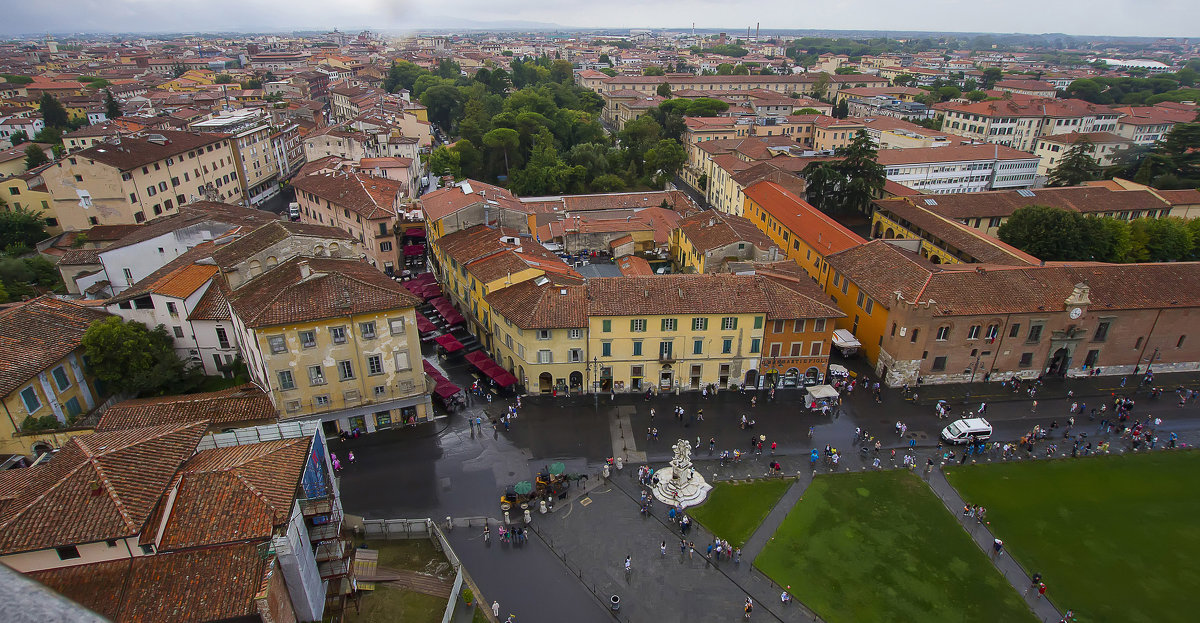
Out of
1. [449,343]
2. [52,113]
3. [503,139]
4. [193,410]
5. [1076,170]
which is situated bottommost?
[449,343]

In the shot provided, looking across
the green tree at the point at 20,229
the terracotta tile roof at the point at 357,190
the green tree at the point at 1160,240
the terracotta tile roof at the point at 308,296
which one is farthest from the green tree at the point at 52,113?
the green tree at the point at 1160,240

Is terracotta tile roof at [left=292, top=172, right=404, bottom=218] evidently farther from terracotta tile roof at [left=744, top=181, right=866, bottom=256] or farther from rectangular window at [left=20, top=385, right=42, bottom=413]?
terracotta tile roof at [left=744, top=181, right=866, bottom=256]

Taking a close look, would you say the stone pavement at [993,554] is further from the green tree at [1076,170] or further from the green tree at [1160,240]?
the green tree at [1076,170]

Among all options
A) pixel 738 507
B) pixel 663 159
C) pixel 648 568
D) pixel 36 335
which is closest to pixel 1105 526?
pixel 738 507

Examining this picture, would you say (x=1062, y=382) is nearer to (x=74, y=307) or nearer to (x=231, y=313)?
(x=231, y=313)

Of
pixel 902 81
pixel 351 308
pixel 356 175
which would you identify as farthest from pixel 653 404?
pixel 902 81

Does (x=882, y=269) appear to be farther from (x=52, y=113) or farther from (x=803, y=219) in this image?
(x=52, y=113)
